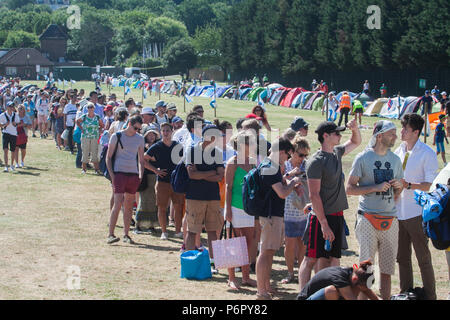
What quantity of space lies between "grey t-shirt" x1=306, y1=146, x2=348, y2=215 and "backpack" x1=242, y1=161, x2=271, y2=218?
75 centimetres

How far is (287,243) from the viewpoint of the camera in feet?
27.0

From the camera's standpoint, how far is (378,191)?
21.0ft

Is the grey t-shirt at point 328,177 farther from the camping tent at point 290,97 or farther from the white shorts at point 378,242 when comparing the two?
the camping tent at point 290,97

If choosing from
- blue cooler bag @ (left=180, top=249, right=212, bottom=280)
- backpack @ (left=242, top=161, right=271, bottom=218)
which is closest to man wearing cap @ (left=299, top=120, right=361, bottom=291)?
backpack @ (left=242, top=161, right=271, bottom=218)

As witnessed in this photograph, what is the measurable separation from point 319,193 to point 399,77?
5172cm

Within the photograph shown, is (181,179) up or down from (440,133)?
up

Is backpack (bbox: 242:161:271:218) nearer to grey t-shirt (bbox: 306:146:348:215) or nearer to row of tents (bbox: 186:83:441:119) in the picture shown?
grey t-shirt (bbox: 306:146:348:215)

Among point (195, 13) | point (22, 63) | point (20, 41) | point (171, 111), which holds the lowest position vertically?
point (171, 111)

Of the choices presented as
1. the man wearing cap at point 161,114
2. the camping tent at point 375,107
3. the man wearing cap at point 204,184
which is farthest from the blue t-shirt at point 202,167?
the camping tent at point 375,107

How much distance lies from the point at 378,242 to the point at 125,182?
4535 mm

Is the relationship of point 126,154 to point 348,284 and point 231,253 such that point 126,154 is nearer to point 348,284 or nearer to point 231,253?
point 231,253

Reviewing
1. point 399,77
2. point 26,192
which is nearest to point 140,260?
Result: point 26,192

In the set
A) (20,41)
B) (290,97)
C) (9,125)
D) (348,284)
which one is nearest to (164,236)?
(348,284)
